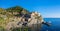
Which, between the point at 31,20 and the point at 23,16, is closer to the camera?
the point at 31,20

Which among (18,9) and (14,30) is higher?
(18,9)

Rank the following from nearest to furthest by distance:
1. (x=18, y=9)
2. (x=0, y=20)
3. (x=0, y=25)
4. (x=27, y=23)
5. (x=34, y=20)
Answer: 1. (x=0, y=25)
2. (x=0, y=20)
3. (x=27, y=23)
4. (x=34, y=20)
5. (x=18, y=9)

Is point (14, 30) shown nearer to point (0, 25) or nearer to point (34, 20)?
point (0, 25)

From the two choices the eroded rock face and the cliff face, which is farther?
the cliff face

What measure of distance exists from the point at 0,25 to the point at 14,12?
134 feet

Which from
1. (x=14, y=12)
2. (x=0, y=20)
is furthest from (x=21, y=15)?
(x=0, y=20)

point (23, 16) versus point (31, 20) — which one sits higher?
point (23, 16)

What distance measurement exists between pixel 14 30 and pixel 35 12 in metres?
47.9

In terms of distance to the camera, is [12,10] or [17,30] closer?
[17,30]

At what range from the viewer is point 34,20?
11788 cm

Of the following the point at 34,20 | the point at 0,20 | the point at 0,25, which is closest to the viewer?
the point at 0,25

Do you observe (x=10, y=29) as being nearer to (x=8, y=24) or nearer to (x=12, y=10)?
(x=8, y=24)

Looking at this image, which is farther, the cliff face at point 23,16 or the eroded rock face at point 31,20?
the cliff face at point 23,16

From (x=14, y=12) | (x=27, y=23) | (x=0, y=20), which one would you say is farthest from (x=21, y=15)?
(x=0, y=20)
